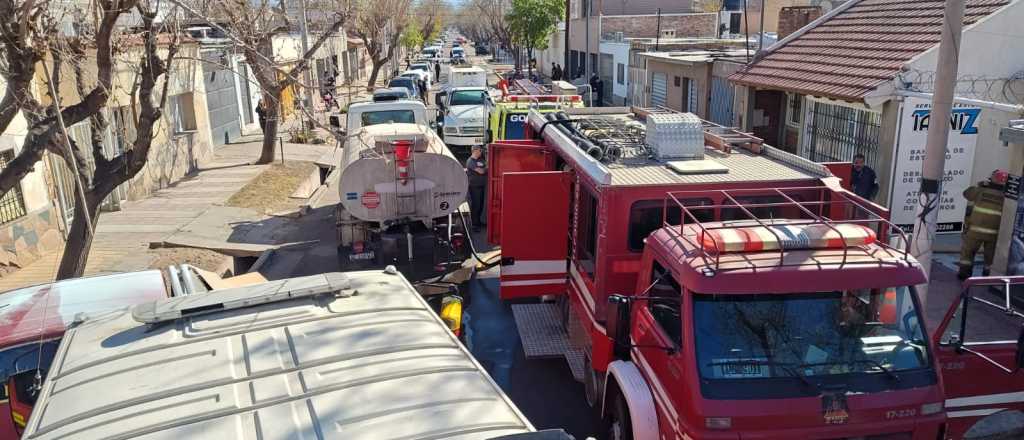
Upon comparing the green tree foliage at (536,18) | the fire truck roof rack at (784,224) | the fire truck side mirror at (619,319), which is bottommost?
the fire truck side mirror at (619,319)

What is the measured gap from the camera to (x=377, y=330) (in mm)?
3955

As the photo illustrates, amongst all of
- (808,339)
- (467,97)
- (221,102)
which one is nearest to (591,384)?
(808,339)

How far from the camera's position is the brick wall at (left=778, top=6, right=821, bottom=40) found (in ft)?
59.0

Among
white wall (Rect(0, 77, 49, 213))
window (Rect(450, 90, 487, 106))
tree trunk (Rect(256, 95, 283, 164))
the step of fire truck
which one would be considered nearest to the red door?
the step of fire truck

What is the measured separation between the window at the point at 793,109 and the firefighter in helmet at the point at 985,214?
5.37 m

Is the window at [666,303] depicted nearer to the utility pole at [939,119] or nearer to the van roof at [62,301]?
the utility pole at [939,119]

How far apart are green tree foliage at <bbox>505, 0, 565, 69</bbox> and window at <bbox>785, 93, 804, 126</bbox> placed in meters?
28.5

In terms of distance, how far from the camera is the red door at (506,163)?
8.96m

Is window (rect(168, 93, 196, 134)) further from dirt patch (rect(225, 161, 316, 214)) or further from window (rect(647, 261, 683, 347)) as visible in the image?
window (rect(647, 261, 683, 347))

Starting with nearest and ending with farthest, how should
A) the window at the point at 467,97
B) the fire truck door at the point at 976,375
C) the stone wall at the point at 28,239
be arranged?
the fire truck door at the point at 976,375 < the stone wall at the point at 28,239 < the window at the point at 467,97

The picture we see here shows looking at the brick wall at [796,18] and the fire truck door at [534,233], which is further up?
the brick wall at [796,18]

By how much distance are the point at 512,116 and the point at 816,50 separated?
20.4 feet

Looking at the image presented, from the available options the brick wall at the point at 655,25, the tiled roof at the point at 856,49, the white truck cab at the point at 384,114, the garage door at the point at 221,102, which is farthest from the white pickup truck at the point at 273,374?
the brick wall at the point at 655,25

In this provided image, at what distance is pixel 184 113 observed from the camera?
19.2 metres
